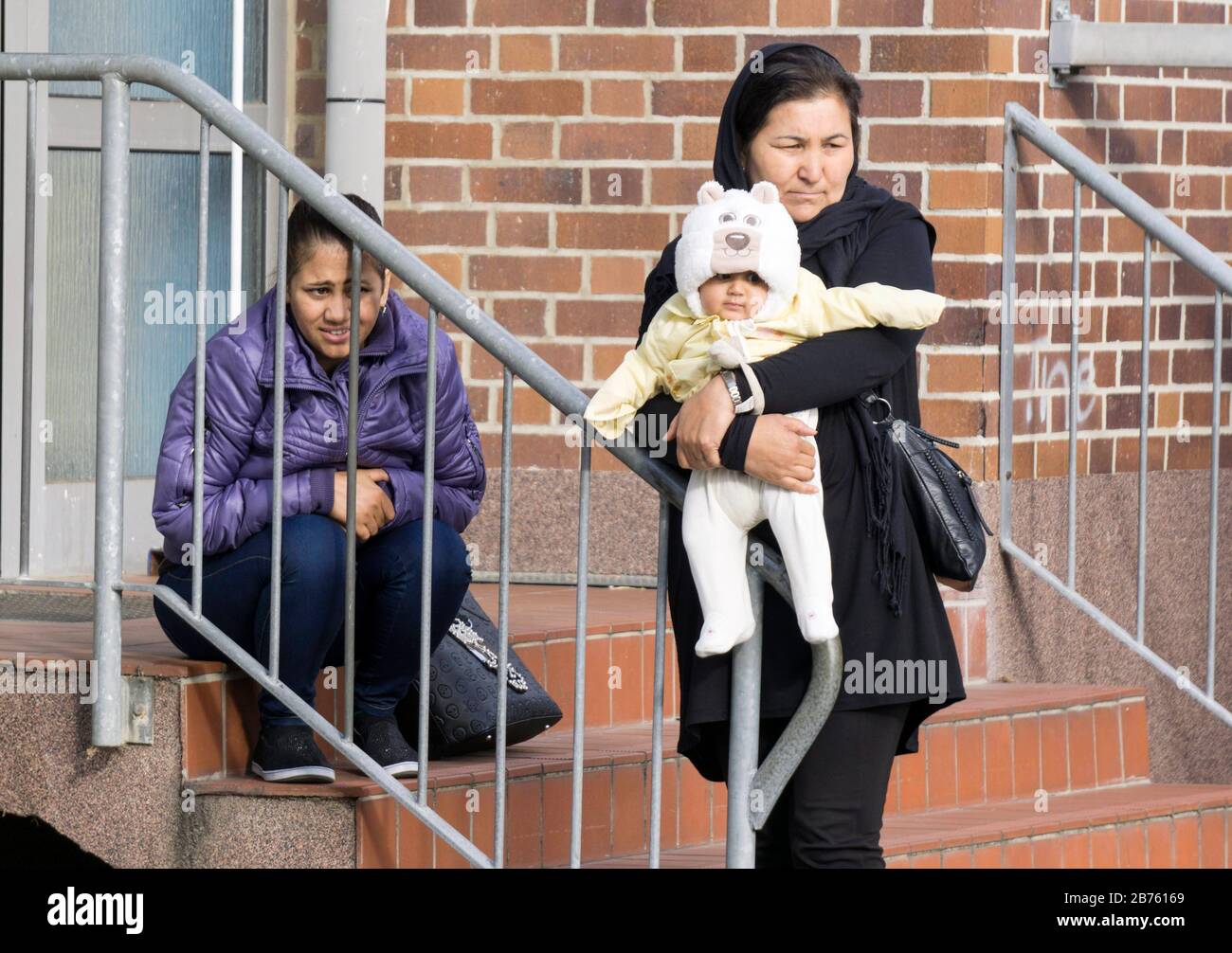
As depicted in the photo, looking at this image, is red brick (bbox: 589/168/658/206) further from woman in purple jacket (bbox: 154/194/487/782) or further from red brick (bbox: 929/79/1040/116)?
woman in purple jacket (bbox: 154/194/487/782)

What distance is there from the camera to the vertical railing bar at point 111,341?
4.12m

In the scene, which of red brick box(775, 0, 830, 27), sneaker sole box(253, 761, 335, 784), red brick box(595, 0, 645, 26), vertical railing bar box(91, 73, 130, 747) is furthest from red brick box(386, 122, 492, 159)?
sneaker sole box(253, 761, 335, 784)

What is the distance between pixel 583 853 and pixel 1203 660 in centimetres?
258

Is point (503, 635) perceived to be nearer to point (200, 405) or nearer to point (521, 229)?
point (200, 405)

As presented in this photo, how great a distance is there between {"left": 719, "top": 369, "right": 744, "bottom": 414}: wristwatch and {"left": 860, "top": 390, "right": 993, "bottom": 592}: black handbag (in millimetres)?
222

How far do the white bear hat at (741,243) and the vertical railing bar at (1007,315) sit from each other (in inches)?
93.5

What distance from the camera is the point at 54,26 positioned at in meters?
5.79

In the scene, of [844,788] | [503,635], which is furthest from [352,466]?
[844,788]

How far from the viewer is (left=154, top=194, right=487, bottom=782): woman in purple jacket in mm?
4105

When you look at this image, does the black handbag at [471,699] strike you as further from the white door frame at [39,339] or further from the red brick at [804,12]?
the red brick at [804,12]
